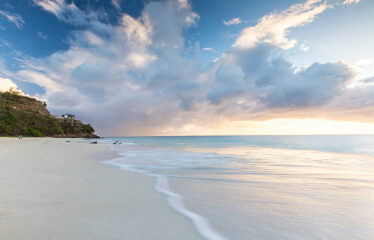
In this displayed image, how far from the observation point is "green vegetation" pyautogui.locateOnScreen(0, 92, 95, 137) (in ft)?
266

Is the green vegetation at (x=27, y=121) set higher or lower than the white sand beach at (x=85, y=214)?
higher

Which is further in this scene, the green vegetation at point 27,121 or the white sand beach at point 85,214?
the green vegetation at point 27,121

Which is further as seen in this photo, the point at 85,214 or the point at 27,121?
the point at 27,121

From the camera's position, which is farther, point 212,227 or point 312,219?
point 312,219

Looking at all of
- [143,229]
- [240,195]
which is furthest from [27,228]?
[240,195]

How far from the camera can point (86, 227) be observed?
2705 mm

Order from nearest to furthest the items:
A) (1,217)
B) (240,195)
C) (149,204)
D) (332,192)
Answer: (1,217)
(149,204)
(240,195)
(332,192)

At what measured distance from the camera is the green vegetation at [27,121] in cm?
8106

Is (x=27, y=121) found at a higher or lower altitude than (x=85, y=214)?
higher

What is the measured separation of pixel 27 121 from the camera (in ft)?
294

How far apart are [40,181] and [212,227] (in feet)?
18.1

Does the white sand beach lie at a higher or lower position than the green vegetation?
lower

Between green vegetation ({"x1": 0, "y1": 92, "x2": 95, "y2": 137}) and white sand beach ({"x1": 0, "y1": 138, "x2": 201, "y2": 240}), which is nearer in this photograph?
white sand beach ({"x1": 0, "y1": 138, "x2": 201, "y2": 240})

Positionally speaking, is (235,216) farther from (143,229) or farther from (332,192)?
(332,192)
